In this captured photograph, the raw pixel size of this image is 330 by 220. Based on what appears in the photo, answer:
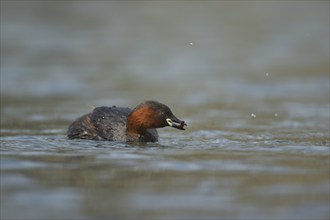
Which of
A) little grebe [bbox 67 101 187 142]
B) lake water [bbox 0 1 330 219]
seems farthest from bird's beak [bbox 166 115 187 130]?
lake water [bbox 0 1 330 219]

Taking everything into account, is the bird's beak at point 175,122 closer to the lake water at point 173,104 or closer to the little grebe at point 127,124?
the little grebe at point 127,124

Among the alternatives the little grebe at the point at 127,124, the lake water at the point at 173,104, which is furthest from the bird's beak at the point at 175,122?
the lake water at the point at 173,104

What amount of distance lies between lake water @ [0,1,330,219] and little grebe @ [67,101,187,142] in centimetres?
29

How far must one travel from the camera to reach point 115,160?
34.5 ft

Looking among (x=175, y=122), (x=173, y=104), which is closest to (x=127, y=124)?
(x=175, y=122)

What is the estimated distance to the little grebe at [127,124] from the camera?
12305 mm

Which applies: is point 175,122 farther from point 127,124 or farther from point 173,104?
point 173,104

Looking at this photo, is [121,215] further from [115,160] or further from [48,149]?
[48,149]

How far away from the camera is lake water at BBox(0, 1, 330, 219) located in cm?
858

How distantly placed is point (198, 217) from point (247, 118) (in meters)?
6.82

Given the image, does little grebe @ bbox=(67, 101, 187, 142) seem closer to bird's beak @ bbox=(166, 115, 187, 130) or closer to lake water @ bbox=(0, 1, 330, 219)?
bird's beak @ bbox=(166, 115, 187, 130)

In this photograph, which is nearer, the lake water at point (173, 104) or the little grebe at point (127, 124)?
the lake water at point (173, 104)

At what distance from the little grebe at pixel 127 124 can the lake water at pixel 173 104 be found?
292 millimetres

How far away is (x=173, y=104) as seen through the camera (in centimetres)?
1661
